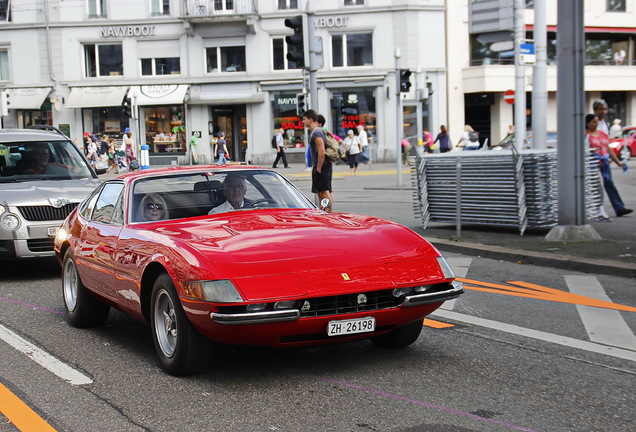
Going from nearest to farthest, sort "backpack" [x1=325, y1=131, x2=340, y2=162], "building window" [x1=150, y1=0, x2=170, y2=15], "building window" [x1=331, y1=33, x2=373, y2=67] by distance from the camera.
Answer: "backpack" [x1=325, y1=131, x2=340, y2=162], "building window" [x1=331, y1=33, x2=373, y2=67], "building window" [x1=150, y1=0, x2=170, y2=15]

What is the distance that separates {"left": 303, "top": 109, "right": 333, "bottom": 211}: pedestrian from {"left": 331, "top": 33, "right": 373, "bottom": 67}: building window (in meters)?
27.6

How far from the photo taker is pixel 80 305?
6.78 meters

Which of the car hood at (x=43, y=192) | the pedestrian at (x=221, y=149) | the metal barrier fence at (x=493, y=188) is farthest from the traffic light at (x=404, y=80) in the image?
the pedestrian at (x=221, y=149)

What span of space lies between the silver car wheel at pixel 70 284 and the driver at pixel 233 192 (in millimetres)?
1625

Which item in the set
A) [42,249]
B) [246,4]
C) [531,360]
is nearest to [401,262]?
[531,360]

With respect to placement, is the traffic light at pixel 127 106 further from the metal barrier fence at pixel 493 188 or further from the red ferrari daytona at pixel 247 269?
the red ferrari daytona at pixel 247 269

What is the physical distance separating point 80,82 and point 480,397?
39735 millimetres

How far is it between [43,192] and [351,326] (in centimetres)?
606

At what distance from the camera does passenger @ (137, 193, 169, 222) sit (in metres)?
6.11

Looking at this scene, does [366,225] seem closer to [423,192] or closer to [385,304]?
[385,304]

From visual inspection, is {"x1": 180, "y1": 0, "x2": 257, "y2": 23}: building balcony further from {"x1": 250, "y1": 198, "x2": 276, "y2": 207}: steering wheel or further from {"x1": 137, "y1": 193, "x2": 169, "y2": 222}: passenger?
{"x1": 137, "y1": 193, "x2": 169, "y2": 222}: passenger

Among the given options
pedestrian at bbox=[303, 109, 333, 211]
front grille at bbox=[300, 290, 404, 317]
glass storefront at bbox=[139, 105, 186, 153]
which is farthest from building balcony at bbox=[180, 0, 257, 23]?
front grille at bbox=[300, 290, 404, 317]

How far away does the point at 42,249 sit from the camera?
372 inches

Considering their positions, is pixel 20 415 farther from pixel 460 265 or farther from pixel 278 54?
pixel 278 54
